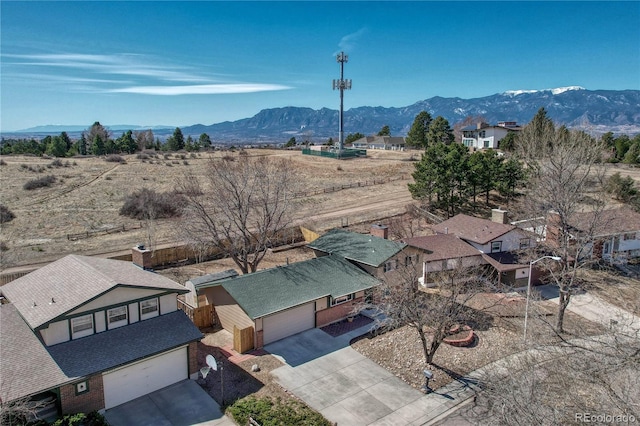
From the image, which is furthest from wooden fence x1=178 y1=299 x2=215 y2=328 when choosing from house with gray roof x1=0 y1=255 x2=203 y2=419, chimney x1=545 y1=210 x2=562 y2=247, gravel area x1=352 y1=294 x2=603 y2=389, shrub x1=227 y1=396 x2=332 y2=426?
chimney x1=545 y1=210 x2=562 y2=247

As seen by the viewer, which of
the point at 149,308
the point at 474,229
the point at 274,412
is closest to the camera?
the point at 274,412

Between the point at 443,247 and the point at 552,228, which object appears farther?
the point at 552,228

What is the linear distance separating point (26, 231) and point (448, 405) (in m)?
44.7

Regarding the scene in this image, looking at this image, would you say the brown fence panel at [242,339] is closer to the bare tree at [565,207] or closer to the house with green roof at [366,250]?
the house with green roof at [366,250]

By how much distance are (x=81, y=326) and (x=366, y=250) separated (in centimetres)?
1844

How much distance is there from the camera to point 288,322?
85.1 feet

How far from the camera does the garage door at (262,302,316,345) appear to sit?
2511 centimetres

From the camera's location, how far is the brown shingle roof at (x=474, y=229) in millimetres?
36344

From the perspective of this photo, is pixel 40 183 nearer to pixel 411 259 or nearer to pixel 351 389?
pixel 411 259

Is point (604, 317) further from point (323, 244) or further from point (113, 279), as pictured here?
point (113, 279)

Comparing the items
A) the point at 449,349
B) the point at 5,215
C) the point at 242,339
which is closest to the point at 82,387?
the point at 242,339

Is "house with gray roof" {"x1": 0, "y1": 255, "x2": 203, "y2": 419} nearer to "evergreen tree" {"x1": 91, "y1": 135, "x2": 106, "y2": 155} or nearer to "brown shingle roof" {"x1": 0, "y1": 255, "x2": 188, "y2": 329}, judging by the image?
"brown shingle roof" {"x1": 0, "y1": 255, "x2": 188, "y2": 329}

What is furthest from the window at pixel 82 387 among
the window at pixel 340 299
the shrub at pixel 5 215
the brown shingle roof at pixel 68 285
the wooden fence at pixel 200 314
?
the shrub at pixel 5 215

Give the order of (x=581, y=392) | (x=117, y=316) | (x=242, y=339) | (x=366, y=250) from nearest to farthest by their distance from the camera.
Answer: (x=581, y=392)
(x=117, y=316)
(x=242, y=339)
(x=366, y=250)
